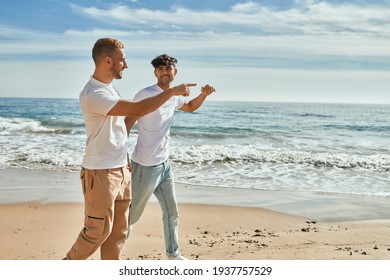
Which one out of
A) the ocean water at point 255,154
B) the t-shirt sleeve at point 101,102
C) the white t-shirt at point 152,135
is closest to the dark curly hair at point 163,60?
the white t-shirt at point 152,135

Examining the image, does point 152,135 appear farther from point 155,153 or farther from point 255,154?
point 255,154

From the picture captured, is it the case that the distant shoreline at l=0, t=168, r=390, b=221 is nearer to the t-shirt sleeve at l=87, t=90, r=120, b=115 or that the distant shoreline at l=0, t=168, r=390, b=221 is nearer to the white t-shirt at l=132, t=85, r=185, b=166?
the white t-shirt at l=132, t=85, r=185, b=166

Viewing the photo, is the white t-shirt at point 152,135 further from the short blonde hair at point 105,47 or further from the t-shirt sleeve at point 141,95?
the short blonde hair at point 105,47

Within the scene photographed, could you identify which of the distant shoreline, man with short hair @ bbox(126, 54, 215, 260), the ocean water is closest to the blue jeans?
man with short hair @ bbox(126, 54, 215, 260)

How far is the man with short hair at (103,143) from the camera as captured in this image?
8.21ft

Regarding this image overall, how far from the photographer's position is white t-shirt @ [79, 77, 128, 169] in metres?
2.48

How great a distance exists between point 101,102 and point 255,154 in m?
8.16

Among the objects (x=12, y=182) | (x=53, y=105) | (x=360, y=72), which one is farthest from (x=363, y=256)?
(x=53, y=105)

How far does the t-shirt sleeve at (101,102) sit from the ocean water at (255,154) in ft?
15.7

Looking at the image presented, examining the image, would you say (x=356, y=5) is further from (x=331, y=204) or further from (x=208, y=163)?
(x=208, y=163)

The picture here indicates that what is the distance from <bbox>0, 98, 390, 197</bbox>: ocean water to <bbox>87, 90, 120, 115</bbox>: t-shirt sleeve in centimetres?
478

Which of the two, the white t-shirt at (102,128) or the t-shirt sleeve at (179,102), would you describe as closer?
the white t-shirt at (102,128)

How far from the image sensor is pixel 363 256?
3877 mm

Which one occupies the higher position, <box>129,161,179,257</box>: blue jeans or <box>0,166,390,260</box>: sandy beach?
<box>129,161,179,257</box>: blue jeans
